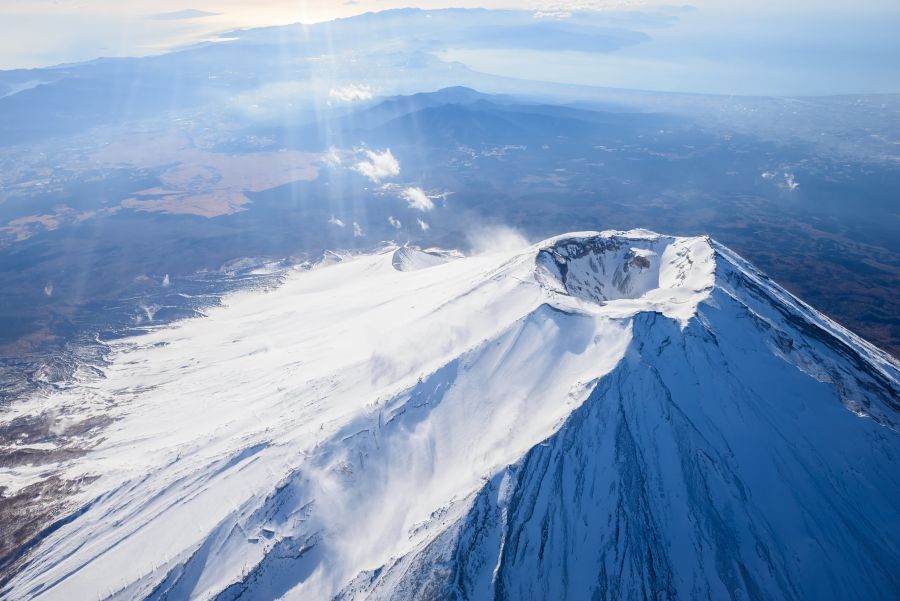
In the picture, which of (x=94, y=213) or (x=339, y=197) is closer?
(x=94, y=213)

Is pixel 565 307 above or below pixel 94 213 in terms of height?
above

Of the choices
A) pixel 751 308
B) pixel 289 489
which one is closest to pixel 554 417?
pixel 289 489

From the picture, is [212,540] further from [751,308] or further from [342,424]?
[751,308]

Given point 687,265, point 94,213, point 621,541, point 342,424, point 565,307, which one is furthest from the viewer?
point 94,213

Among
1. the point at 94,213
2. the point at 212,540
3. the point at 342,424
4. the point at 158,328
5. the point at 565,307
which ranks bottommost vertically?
the point at 94,213

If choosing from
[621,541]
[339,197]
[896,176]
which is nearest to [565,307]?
[621,541]

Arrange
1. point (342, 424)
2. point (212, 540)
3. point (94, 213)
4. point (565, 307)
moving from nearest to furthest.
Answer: point (212, 540) < point (342, 424) < point (565, 307) < point (94, 213)
